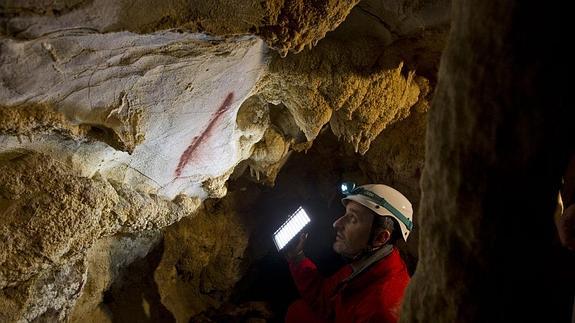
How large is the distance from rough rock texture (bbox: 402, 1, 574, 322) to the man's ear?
191 centimetres

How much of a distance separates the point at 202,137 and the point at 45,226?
104cm

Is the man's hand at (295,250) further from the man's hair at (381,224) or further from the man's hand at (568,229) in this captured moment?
the man's hand at (568,229)

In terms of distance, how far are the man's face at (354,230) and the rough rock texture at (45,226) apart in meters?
1.62

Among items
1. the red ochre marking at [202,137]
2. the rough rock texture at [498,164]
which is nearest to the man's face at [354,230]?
the red ochre marking at [202,137]

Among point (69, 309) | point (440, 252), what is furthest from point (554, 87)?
point (69, 309)

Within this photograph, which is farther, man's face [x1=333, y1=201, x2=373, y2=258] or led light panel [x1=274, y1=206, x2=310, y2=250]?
led light panel [x1=274, y1=206, x2=310, y2=250]

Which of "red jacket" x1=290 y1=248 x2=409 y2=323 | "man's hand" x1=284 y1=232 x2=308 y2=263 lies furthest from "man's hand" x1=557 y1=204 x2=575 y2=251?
"man's hand" x1=284 y1=232 x2=308 y2=263

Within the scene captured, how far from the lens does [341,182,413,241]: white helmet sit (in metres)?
3.38

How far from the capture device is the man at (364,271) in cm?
298

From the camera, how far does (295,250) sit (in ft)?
13.3

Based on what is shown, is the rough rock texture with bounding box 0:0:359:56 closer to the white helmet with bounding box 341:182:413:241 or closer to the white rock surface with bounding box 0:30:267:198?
the white rock surface with bounding box 0:30:267:198

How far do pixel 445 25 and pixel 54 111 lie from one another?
7.12 feet

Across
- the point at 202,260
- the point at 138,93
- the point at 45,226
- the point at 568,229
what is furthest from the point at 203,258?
the point at 568,229

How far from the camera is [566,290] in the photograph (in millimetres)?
1354
